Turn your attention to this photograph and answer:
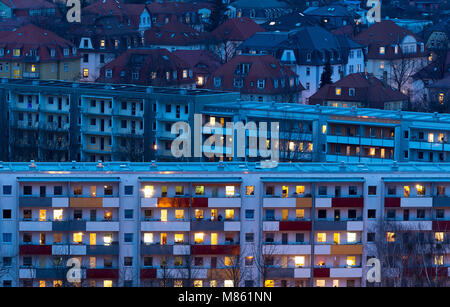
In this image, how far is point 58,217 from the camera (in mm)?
20609

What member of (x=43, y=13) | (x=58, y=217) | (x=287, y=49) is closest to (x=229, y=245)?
(x=58, y=217)

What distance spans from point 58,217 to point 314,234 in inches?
179

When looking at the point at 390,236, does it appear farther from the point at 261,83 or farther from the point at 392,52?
the point at 392,52

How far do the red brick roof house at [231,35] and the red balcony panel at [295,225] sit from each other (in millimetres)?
36240

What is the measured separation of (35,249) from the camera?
803 inches

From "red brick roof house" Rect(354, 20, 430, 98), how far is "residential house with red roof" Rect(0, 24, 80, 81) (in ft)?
46.6

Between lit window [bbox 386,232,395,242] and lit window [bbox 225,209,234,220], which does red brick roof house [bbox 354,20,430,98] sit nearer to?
lit window [bbox 386,232,395,242]

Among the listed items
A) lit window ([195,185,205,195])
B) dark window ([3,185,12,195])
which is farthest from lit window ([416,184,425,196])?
dark window ([3,185,12,195])

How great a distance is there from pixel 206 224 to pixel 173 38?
129 feet

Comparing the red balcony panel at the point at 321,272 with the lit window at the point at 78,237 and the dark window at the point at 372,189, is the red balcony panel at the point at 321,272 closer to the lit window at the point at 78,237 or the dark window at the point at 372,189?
the dark window at the point at 372,189

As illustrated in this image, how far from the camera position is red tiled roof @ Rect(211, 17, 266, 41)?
5969 cm
